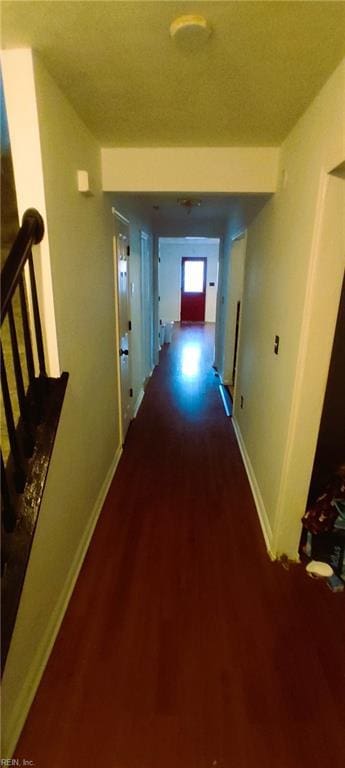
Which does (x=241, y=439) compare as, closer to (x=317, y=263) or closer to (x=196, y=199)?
(x=317, y=263)

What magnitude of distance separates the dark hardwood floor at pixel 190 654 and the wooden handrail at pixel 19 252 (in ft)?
4.74

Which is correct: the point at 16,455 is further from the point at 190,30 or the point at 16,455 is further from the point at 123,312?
the point at 123,312

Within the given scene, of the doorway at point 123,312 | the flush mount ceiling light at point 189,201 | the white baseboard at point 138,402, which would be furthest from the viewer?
the white baseboard at point 138,402

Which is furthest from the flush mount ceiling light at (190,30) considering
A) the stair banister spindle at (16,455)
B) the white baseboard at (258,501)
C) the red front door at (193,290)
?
the red front door at (193,290)

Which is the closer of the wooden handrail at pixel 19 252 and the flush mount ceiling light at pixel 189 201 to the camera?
the wooden handrail at pixel 19 252

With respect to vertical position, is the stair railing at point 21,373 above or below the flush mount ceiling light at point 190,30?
below

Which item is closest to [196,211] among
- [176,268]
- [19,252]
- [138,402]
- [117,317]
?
[117,317]

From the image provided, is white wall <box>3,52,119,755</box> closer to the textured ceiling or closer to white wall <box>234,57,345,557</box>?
the textured ceiling

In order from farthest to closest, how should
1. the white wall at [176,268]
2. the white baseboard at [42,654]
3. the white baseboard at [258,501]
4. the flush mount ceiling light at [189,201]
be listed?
1. the white wall at [176,268]
2. the flush mount ceiling light at [189,201]
3. the white baseboard at [258,501]
4. the white baseboard at [42,654]

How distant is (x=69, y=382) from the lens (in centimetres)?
167

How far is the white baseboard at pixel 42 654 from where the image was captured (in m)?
1.16

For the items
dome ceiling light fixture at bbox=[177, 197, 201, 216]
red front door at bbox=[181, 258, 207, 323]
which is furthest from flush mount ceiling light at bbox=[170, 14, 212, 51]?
red front door at bbox=[181, 258, 207, 323]

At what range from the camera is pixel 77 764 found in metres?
1.12

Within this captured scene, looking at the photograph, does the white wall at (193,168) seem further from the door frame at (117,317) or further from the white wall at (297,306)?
the door frame at (117,317)
